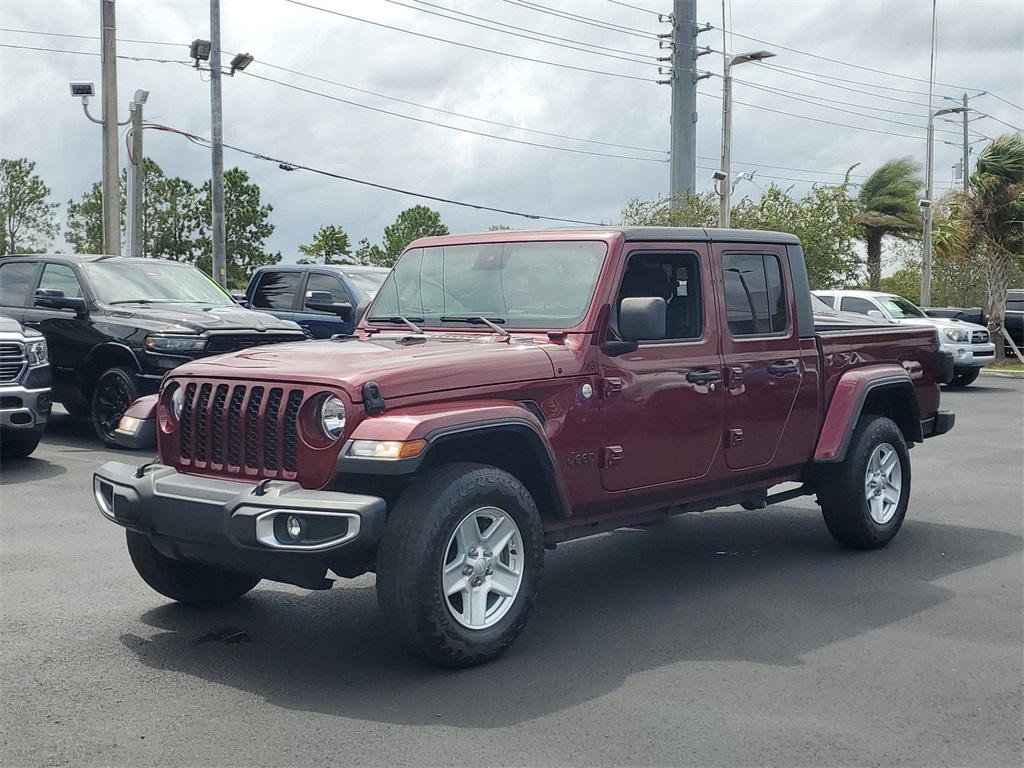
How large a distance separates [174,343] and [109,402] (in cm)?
104

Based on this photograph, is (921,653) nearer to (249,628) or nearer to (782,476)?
(782,476)

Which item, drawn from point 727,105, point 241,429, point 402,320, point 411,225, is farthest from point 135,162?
point 411,225

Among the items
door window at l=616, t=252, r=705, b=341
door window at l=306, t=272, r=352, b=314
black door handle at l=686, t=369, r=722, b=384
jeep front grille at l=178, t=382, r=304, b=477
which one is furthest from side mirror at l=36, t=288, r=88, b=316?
black door handle at l=686, t=369, r=722, b=384

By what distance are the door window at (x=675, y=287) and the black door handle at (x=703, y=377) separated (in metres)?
0.21

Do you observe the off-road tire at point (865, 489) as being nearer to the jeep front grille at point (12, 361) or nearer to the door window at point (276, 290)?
the jeep front grille at point (12, 361)

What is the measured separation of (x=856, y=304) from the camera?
2173cm

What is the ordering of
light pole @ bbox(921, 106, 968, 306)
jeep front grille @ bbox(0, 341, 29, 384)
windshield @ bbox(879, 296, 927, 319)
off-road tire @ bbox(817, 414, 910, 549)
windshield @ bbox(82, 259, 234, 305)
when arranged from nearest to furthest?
1. off-road tire @ bbox(817, 414, 910, 549)
2. jeep front grille @ bbox(0, 341, 29, 384)
3. windshield @ bbox(82, 259, 234, 305)
4. windshield @ bbox(879, 296, 927, 319)
5. light pole @ bbox(921, 106, 968, 306)

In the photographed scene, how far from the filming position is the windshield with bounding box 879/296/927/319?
70.0 feet

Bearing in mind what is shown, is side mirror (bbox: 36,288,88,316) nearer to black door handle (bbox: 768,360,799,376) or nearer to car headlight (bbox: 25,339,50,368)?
car headlight (bbox: 25,339,50,368)

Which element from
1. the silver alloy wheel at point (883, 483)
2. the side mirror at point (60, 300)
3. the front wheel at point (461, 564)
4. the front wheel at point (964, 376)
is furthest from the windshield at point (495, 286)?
the front wheel at point (964, 376)

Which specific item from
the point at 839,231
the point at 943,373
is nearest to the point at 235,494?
the point at 943,373

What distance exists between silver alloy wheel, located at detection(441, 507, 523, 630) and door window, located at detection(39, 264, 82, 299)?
8728mm

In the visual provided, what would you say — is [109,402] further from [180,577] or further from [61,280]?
[180,577]

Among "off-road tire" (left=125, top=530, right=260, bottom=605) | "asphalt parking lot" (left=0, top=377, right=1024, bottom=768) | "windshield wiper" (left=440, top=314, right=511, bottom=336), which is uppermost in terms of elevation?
"windshield wiper" (left=440, top=314, right=511, bottom=336)
